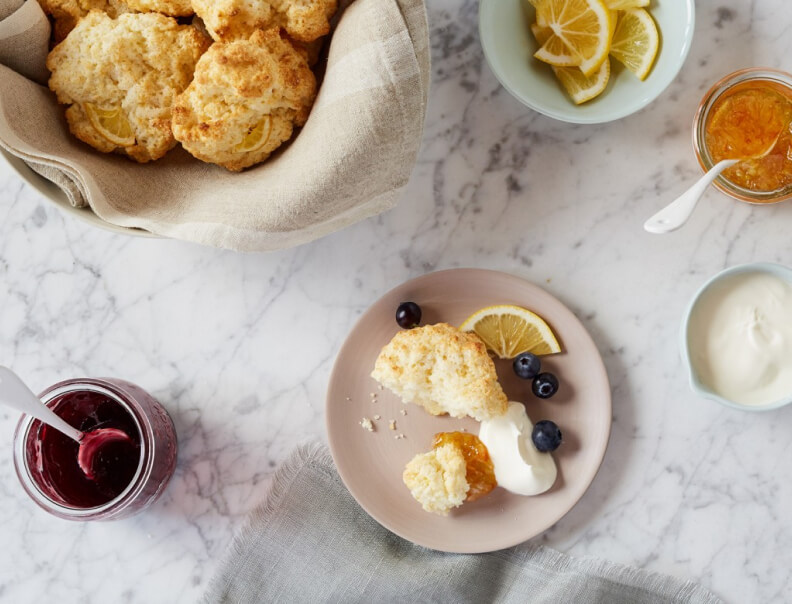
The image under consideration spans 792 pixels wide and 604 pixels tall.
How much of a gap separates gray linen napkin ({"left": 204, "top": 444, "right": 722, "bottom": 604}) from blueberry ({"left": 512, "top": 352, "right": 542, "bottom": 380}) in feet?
1.24

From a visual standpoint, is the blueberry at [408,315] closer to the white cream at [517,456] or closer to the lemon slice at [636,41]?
the white cream at [517,456]

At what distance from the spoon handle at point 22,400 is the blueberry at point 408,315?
65cm

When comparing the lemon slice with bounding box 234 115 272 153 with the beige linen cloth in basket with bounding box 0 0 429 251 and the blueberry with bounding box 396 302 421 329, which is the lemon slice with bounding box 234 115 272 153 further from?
the blueberry with bounding box 396 302 421 329

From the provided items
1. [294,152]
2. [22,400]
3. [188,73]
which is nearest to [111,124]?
[188,73]

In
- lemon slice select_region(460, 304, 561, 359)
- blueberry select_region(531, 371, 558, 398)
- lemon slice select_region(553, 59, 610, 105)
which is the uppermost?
lemon slice select_region(553, 59, 610, 105)

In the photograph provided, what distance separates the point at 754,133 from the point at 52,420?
1.41 meters

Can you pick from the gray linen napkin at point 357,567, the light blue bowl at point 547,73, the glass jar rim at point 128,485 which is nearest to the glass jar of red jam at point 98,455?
the glass jar rim at point 128,485

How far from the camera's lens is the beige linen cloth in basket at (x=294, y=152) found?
117 cm

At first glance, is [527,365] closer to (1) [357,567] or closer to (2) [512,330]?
(2) [512,330]

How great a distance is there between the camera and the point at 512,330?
57.8 inches

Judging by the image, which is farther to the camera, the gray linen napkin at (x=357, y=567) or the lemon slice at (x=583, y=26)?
the gray linen napkin at (x=357, y=567)

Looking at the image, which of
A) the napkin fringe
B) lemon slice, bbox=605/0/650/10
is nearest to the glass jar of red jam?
the napkin fringe

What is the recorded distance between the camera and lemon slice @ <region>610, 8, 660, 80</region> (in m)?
1.35

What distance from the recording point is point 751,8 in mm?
1464
